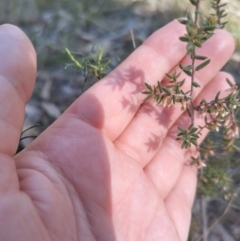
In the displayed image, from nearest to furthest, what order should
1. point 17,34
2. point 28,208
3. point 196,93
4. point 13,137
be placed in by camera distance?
1. point 28,208
2. point 13,137
3. point 17,34
4. point 196,93

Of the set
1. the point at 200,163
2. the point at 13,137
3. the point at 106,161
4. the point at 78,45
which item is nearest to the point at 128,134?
the point at 106,161

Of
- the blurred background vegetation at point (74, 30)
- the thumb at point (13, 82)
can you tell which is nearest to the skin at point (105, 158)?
the thumb at point (13, 82)

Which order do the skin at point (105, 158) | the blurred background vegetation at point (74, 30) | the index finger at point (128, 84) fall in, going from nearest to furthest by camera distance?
1. the skin at point (105, 158)
2. the index finger at point (128, 84)
3. the blurred background vegetation at point (74, 30)

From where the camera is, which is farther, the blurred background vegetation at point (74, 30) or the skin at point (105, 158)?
the blurred background vegetation at point (74, 30)

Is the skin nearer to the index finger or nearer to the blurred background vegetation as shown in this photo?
the index finger

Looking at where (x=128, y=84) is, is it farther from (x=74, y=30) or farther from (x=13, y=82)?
(x=74, y=30)

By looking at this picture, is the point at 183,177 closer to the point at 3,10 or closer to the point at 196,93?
the point at 196,93

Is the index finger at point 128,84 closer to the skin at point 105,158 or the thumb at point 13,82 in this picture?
the skin at point 105,158
